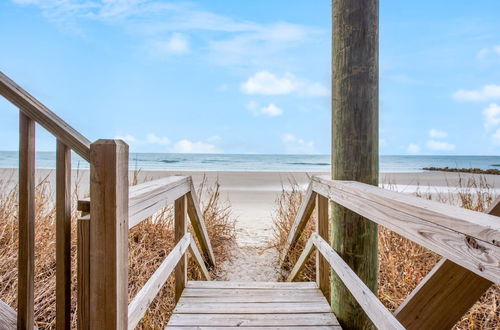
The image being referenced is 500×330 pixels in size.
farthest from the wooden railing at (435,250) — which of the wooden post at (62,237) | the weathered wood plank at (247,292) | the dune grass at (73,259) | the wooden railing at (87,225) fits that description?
the dune grass at (73,259)

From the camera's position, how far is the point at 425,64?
119ft

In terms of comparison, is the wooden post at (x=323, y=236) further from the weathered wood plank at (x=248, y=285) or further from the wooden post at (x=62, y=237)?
the wooden post at (x=62, y=237)

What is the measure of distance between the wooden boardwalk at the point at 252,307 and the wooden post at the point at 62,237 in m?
0.91

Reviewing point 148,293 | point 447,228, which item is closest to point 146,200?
point 148,293

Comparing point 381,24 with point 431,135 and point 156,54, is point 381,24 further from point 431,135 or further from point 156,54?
point 431,135

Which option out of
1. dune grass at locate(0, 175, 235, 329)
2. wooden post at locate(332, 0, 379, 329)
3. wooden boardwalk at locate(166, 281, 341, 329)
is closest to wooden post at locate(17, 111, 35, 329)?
wooden boardwalk at locate(166, 281, 341, 329)

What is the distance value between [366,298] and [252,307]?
1.06 metres

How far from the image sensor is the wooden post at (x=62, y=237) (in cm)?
116

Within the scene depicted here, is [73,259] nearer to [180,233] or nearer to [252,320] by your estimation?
[180,233]

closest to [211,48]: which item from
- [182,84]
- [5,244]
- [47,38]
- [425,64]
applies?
[182,84]

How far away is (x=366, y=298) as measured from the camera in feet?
4.62

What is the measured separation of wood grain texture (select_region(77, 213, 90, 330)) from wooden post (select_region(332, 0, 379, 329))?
1.54m

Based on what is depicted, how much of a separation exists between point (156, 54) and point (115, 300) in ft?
108

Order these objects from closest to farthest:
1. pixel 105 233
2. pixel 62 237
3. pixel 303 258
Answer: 1. pixel 105 233
2. pixel 62 237
3. pixel 303 258
